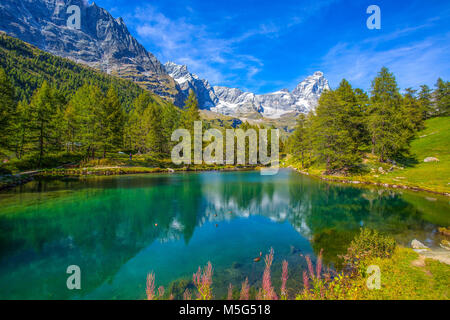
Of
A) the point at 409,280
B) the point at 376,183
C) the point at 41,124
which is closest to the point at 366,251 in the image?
the point at 409,280

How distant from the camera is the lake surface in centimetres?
1095

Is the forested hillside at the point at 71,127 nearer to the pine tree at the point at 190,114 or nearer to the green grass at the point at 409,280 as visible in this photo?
the pine tree at the point at 190,114

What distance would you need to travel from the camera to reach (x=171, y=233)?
17.8 m

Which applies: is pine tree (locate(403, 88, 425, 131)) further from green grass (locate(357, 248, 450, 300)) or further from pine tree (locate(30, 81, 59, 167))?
pine tree (locate(30, 81, 59, 167))

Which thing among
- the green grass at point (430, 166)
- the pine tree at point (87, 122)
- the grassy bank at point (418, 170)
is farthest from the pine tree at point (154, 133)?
the green grass at point (430, 166)

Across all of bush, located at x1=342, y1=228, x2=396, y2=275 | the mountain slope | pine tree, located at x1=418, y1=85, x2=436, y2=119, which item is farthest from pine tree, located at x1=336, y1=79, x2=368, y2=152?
the mountain slope

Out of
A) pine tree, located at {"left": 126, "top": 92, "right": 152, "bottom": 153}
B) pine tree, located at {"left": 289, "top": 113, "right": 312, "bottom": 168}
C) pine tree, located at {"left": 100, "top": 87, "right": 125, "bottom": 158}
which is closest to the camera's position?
pine tree, located at {"left": 100, "top": 87, "right": 125, "bottom": 158}

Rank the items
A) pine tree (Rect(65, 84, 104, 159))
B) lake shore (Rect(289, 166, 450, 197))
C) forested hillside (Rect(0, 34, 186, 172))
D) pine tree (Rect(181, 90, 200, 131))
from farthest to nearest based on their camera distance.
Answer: pine tree (Rect(181, 90, 200, 131)) < pine tree (Rect(65, 84, 104, 159)) < forested hillside (Rect(0, 34, 186, 172)) < lake shore (Rect(289, 166, 450, 197))

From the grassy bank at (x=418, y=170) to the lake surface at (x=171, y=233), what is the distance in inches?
257

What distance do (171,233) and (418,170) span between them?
1886 inches

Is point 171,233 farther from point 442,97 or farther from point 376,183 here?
point 442,97

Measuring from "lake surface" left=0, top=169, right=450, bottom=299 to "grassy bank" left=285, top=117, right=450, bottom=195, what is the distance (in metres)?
6.53
